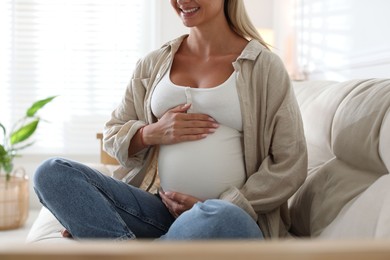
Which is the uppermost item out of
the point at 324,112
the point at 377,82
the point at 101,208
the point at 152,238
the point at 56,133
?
the point at 377,82

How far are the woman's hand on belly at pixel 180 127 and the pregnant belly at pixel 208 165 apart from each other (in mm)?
21

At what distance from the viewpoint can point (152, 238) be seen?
155cm

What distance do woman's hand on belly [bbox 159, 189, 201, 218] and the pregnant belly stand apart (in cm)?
3

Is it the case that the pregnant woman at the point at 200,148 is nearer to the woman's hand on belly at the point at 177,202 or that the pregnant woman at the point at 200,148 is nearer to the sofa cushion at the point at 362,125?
the woman's hand on belly at the point at 177,202

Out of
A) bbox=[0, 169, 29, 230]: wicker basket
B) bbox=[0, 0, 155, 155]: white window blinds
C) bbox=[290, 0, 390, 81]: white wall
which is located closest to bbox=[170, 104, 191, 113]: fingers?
bbox=[290, 0, 390, 81]: white wall

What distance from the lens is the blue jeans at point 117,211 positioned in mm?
1227

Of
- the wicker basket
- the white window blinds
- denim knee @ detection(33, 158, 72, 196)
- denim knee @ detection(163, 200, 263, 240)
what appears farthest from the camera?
the white window blinds

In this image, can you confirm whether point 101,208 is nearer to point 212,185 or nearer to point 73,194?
point 73,194

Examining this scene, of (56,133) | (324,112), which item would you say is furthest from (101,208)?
(56,133)

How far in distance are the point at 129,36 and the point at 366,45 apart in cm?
222

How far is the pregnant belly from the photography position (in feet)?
5.13

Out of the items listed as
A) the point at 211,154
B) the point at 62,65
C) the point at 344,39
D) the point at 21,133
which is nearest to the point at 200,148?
the point at 211,154

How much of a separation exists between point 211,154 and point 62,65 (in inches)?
116

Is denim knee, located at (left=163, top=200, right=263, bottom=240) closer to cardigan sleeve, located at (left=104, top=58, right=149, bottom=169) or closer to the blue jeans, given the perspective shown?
the blue jeans
